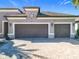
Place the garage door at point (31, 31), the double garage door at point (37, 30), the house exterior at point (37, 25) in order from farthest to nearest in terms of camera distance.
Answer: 1. the garage door at point (31, 31)
2. the double garage door at point (37, 30)
3. the house exterior at point (37, 25)

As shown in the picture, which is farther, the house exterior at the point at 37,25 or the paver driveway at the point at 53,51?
the house exterior at the point at 37,25

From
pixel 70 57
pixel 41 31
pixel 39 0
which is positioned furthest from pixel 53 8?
pixel 70 57

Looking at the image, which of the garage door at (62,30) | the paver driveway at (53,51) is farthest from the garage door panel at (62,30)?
the paver driveway at (53,51)

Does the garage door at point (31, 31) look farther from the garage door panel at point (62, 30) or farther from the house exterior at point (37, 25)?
the garage door panel at point (62, 30)

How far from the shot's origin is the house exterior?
2839 centimetres

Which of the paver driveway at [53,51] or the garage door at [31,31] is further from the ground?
the garage door at [31,31]

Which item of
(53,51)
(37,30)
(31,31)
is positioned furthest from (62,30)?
(53,51)

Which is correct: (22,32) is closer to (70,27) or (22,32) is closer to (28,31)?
(28,31)

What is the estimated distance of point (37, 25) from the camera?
29.7 meters

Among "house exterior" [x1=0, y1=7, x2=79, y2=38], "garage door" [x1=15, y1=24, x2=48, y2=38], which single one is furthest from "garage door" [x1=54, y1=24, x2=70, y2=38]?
"garage door" [x1=15, y1=24, x2=48, y2=38]

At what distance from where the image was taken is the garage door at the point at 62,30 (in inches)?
1155

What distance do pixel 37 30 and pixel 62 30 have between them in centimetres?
387

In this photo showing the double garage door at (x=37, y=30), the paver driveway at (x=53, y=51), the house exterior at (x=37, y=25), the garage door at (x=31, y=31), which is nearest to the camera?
the paver driveway at (x=53, y=51)

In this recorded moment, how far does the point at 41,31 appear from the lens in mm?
29812
